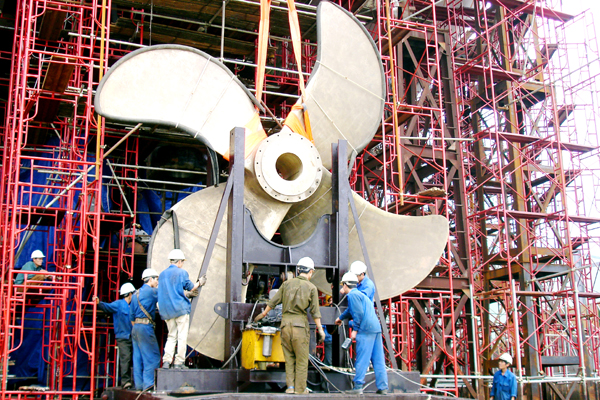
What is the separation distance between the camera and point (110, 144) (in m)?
18.3

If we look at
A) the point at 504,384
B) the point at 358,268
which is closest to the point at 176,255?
the point at 358,268

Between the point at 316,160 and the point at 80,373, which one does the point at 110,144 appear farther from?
the point at 316,160

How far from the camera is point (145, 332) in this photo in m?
10.3

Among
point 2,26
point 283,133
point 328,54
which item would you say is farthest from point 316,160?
point 2,26

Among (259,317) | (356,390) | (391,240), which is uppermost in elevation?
(391,240)

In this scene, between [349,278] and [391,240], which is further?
[391,240]

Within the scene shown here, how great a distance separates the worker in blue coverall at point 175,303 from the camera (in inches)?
358

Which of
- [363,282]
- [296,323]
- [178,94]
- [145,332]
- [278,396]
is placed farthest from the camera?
[145,332]

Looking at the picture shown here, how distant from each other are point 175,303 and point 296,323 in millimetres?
1613

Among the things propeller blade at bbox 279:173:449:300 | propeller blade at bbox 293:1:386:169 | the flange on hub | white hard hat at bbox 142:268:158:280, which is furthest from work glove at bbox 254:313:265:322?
propeller blade at bbox 293:1:386:169

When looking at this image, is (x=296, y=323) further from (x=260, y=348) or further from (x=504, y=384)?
(x=504, y=384)

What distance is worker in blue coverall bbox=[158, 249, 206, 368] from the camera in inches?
358

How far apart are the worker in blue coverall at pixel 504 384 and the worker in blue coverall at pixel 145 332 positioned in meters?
6.34

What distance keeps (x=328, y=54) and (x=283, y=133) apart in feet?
5.98
